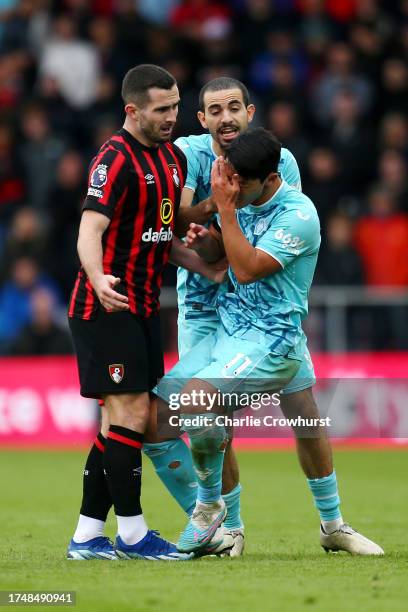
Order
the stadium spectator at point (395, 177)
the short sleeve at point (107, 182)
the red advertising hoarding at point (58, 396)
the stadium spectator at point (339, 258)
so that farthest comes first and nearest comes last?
1. the stadium spectator at point (395, 177)
2. the stadium spectator at point (339, 258)
3. the red advertising hoarding at point (58, 396)
4. the short sleeve at point (107, 182)

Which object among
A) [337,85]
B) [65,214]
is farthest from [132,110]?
[337,85]

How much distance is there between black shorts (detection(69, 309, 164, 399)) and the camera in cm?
725

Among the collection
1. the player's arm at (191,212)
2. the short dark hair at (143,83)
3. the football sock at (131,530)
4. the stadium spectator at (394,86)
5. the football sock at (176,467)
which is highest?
the stadium spectator at (394,86)

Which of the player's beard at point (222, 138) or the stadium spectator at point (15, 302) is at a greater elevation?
the player's beard at point (222, 138)

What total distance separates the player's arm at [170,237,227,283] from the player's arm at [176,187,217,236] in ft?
0.33

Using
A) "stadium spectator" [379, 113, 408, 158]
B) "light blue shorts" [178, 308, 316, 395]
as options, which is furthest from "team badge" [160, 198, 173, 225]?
"stadium spectator" [379, 113, 408, 158]

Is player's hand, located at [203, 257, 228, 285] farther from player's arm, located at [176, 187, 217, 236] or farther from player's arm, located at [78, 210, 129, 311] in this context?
player's arm, located at [78, 210, 129, 311]

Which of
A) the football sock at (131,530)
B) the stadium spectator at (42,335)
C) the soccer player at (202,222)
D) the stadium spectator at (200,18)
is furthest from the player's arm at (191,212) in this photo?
the stadium spectator at (200,18)

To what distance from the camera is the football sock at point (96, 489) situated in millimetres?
7555

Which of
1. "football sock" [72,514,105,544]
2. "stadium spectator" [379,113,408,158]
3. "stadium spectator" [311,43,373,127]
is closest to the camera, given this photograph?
"football sock" [72,514,105,544]

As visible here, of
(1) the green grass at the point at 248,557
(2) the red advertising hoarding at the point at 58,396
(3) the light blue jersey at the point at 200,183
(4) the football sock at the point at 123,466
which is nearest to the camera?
(1) the green grass at the point at 248,557

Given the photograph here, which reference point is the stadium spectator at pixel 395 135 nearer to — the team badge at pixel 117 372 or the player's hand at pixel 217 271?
the player's hand at pixel 217 271

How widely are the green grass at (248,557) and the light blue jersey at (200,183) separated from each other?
1.44m
